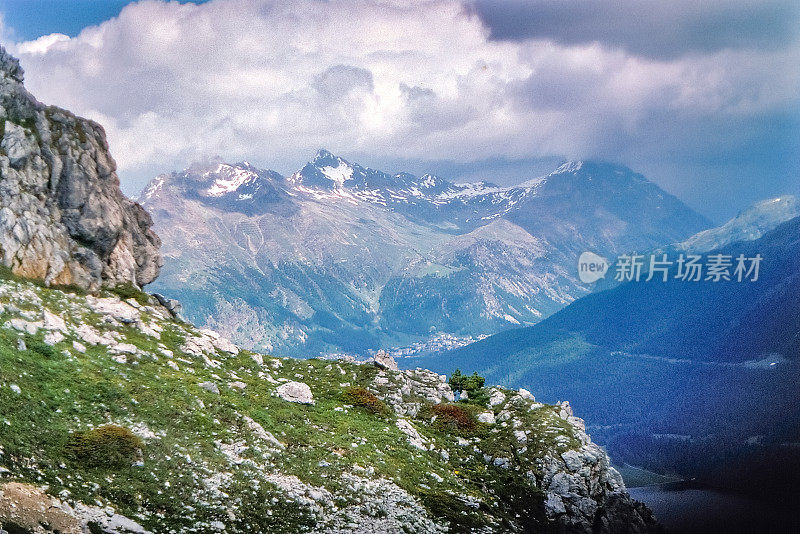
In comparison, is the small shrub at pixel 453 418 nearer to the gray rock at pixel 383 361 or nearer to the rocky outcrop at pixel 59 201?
the gray rock at pixel 383 361

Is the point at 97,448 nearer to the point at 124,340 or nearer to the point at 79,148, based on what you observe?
the point at 124,340

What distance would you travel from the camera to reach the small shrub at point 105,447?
41.1 m

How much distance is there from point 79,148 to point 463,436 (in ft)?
214

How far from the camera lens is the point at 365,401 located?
69.0m

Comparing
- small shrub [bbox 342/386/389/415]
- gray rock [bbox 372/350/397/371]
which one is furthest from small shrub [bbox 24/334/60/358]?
gray rock [bbox 372/350/397/371]

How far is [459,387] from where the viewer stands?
90.9m

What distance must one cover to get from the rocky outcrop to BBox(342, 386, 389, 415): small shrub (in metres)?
33.5

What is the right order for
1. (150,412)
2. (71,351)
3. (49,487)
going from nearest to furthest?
1. (49,487)
2. (150,412)
3. (71,351)

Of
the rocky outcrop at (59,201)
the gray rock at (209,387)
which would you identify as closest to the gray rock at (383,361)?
the gray rock at (209,387)

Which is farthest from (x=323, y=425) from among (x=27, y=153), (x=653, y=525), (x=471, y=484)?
(x=27, y=153)

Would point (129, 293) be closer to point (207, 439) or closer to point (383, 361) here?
Answer: point (207, 439)

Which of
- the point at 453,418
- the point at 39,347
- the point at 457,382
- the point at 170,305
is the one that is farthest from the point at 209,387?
the point at 457,382

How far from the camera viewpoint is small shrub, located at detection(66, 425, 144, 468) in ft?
135

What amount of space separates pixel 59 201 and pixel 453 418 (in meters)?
57.3
